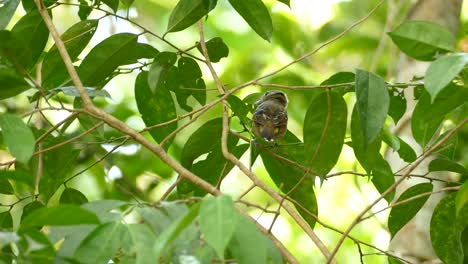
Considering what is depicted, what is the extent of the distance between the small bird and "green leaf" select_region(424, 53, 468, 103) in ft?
3.35

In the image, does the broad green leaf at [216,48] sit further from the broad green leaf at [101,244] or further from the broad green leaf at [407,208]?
the broad green leaf at [101,244]

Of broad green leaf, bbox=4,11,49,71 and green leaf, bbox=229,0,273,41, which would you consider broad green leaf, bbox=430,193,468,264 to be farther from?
broad green leaf, bbox=4,11,49,71

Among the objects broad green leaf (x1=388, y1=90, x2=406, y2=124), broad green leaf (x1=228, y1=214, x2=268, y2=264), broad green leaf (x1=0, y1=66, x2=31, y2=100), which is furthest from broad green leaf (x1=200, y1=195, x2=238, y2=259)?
broad green leaf (x1=388, y1=90, x2=406, y2=124)

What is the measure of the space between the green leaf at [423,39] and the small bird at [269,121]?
0.71m

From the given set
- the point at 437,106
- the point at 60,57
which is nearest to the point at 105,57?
the point at 60,57

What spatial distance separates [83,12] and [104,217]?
3.87 feet

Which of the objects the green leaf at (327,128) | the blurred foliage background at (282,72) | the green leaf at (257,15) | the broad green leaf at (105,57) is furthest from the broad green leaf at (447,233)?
the blurred foliage background at (282,72)

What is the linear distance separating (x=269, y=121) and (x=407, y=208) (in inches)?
25.0

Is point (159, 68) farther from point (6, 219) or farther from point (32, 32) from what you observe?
point (6, 219)

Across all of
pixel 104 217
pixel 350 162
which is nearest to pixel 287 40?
pixel 350 162

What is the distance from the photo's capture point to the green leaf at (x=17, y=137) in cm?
171

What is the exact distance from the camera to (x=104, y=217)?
5.37 feet

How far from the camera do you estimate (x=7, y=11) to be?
7.20 ft

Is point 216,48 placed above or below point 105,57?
above
